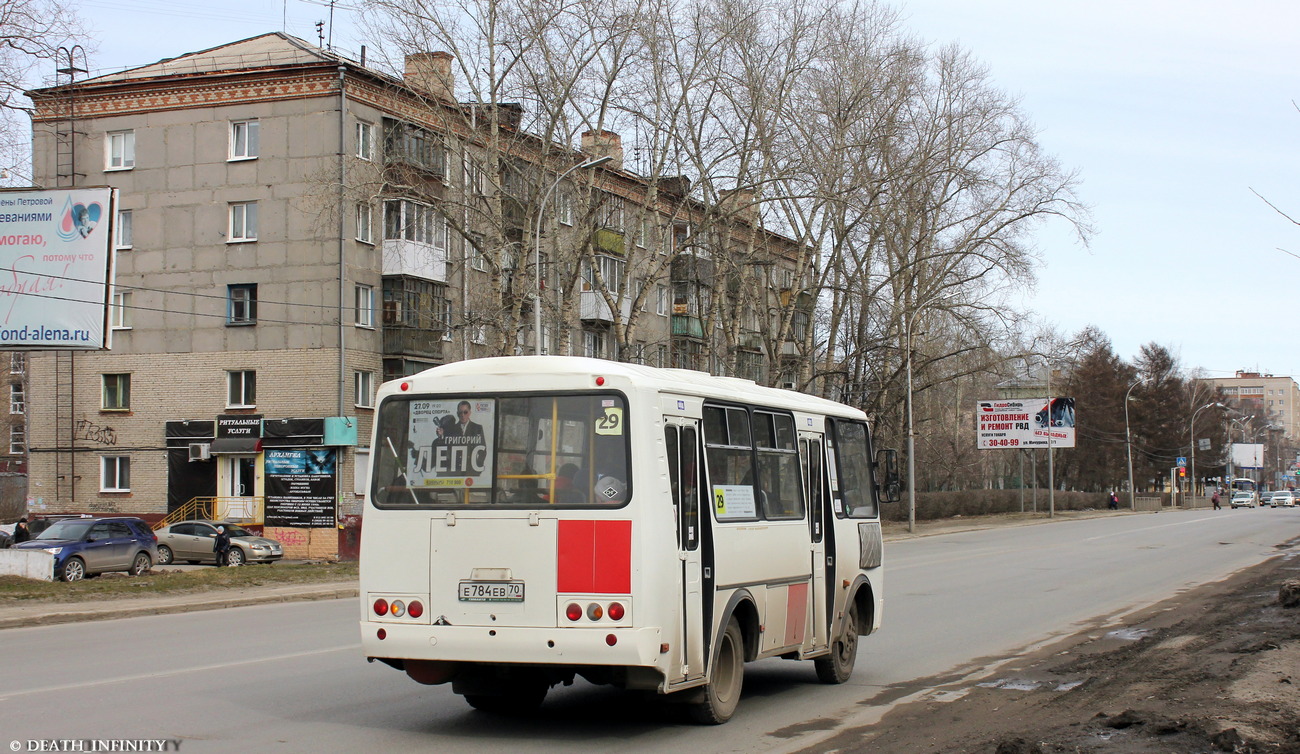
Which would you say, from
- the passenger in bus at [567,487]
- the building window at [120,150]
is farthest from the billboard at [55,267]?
the building window at [120,150]

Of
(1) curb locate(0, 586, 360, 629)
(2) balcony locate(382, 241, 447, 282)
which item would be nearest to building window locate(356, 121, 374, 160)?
(2) balcony locate(382, 241, 447, 282)

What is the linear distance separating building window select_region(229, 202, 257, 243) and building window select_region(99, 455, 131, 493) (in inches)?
337

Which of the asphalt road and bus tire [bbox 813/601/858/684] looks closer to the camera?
the asphalt road

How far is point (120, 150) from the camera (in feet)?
142

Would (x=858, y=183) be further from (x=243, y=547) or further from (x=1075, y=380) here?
(x=1075, y=380)

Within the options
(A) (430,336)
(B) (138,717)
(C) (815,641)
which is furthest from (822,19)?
(B) (138,717)

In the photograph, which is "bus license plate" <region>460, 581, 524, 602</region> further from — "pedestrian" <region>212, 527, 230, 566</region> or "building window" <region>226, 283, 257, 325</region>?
"building window" <region>226, 283, 257, 325</region>

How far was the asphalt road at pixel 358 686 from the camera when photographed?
8430mm

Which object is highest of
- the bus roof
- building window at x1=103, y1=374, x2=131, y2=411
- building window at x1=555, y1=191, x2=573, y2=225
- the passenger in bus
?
building window at x1=555, y1=191, x2=573, y2=225

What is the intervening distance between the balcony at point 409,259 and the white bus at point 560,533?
33.5 m

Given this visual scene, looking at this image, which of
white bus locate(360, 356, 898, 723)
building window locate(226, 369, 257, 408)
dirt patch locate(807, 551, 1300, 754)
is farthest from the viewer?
building window locate(226, 369, 257, 408)

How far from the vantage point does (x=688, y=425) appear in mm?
8766

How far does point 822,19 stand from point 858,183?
524cm

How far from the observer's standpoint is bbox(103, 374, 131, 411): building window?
4300 cm
